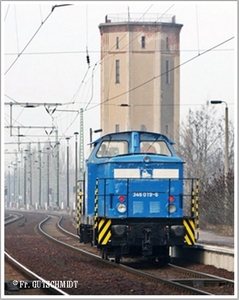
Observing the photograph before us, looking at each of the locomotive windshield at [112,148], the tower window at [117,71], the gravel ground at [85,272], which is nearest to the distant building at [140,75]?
the tower window at [117,71]

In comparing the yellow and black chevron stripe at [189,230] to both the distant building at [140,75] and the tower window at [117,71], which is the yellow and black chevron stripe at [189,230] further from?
the tower window at [117,71]

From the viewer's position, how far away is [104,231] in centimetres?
1834

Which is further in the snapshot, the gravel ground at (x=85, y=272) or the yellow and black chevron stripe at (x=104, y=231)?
the yellow and black chevron stripe at (x=104, y=231)

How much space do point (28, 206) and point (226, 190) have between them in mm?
68815

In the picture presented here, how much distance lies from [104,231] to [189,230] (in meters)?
2.18

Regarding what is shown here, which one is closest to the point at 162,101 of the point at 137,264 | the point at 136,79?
Answer: the point at 136,79

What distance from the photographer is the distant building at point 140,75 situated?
218 feet

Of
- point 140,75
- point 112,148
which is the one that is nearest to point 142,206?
point 112,148

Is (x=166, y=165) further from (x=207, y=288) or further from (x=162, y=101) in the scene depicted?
(x=162, y=101)

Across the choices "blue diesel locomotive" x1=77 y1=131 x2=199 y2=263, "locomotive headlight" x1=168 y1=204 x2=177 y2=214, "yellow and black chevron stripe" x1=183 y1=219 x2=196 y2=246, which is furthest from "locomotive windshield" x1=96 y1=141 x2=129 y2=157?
"yellow and black chevron stripe" x1=183 y1=219 x2=196 y2=246

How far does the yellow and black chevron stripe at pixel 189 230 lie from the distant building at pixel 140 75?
4634cm

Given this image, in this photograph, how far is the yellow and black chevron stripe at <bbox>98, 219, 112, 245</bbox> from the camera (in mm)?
18225

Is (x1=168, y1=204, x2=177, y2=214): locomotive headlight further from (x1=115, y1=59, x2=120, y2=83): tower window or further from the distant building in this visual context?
(x1=115, y1=59, x2=120, y2=83): tower window

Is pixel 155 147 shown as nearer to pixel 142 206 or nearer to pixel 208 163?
pixel 142 206
